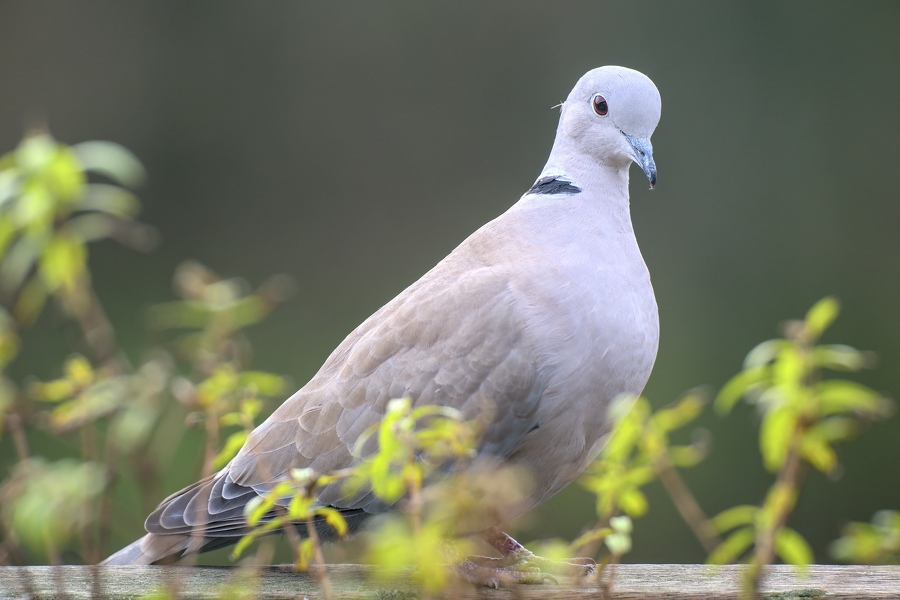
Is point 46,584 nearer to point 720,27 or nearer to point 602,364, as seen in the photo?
point 602,364

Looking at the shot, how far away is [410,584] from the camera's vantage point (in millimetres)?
1655

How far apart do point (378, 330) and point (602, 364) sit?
430 millimetres

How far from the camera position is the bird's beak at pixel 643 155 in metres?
2.03

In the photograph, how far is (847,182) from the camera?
4941mm

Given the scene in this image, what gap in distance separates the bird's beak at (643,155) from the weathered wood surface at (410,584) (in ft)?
2.18

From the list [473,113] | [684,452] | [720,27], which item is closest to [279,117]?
[473,113]

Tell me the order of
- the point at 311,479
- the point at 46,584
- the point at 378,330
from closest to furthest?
1. the point at 311,479
2. the point at 46,584
3. the point at 378,330

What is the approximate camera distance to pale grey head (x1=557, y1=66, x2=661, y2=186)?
2084 millimetres

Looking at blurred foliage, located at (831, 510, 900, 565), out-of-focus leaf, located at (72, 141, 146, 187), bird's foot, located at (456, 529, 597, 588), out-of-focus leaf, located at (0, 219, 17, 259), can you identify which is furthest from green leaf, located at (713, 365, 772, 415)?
out-of-focus leaf, located at (0, 219, 17, 259)

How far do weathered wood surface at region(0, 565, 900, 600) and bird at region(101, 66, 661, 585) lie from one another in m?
0.09

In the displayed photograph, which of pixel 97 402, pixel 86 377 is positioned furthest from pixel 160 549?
pixel 97 402

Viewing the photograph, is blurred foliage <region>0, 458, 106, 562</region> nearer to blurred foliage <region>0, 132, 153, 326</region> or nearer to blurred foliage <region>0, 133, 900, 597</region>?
blurred foliage <region>0, 133, 900, 597</region>

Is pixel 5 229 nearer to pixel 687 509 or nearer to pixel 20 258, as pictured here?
pixel 20 258

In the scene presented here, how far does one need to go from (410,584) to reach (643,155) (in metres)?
0.87
